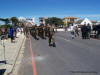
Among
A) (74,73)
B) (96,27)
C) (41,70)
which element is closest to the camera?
(74,73)

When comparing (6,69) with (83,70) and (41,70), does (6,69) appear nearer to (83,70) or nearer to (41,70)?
(41,70)

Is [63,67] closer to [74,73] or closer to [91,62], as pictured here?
[74,73]

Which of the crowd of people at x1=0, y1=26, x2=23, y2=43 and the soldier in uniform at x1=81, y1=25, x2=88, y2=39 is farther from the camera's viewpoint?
the soldier in uniform at x1=81, y1=25, x2=88, y2=39

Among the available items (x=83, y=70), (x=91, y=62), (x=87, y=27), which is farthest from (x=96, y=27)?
(x=83, y=70)

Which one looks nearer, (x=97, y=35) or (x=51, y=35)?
(x=51, y=35)

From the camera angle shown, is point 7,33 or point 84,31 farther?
point 7,33

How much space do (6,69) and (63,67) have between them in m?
2.29

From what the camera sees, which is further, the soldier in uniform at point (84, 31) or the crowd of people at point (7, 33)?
the soldier in uniform at point (84, 31)

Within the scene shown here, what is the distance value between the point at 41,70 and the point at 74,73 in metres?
1.34

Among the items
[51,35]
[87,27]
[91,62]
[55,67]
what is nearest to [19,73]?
[55,67]

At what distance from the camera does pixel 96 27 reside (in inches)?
849

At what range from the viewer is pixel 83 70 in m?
6.91

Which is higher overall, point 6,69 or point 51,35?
point 51,35

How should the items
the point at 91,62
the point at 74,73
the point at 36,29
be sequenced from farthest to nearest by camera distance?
the point at 36,29 → the point at 91,62 → the point at 74,73
